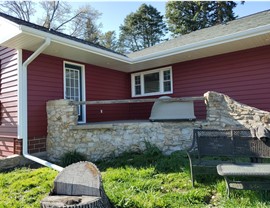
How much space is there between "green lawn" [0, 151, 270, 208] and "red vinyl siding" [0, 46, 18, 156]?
5.04ft

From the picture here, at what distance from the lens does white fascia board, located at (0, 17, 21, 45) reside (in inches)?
201

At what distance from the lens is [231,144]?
374 cm

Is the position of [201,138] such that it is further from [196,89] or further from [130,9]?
[130,9]

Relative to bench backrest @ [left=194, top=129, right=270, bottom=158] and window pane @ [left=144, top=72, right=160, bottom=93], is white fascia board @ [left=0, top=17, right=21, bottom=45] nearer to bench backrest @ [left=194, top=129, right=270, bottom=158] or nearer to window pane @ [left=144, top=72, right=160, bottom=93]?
bench backrest @ [left=194, top=129, right=270, bottom=158]

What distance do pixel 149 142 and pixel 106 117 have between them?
3177 mm

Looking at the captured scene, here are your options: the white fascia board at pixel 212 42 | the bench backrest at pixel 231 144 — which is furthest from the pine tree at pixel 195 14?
the bench backrest at pixel 231 144

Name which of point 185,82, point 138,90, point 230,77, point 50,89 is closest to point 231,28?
point 230,77

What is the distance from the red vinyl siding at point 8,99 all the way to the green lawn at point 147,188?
5.04 ft

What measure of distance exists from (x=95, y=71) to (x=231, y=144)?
17.8ft

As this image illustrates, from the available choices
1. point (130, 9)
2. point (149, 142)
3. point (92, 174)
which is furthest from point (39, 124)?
point (130, 9)

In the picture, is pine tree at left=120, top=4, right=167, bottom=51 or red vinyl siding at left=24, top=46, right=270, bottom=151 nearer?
red vinyl siding at left=24, top=46, right=270, bottom=151

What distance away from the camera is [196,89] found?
25.0 ft

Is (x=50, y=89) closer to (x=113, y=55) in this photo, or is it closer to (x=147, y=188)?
(x=113, y=55)

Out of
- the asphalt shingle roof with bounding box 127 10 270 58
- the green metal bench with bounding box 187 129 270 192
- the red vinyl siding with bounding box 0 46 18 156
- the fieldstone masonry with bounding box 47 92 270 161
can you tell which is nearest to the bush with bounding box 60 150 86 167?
the fieldstone masonry with bounding box 47 92 270 161
